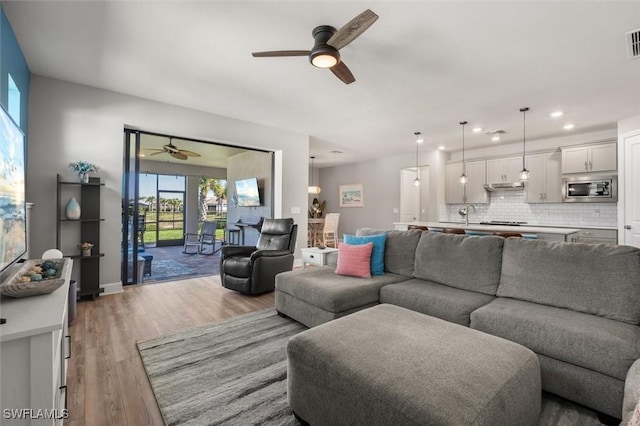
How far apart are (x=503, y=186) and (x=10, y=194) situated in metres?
7.32

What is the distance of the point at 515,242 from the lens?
7.75ft

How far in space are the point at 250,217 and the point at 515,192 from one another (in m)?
6.04

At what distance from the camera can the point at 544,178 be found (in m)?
5.73

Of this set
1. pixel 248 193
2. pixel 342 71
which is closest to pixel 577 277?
pixel 342 71

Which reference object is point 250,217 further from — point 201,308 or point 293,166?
point 201,308

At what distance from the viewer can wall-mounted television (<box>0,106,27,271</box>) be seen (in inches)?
54.6

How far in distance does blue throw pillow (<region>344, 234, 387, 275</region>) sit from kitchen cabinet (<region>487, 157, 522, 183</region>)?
4.54m

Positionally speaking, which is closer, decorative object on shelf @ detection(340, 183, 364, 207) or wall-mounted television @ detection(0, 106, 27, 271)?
wall-mounted television @ detection(0, 106, 27, 271)

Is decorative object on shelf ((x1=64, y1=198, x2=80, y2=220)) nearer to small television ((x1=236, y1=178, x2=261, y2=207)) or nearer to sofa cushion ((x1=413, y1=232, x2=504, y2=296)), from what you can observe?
small television ((x1=236, y1=178, x2=261, y2=207))

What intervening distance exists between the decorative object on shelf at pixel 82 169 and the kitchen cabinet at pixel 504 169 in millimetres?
7137

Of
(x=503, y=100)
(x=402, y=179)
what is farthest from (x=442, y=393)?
(x=402, y=179)

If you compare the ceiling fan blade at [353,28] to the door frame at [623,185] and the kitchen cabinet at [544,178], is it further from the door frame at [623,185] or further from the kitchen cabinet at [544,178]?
the kitchen cabinet at [544,178]

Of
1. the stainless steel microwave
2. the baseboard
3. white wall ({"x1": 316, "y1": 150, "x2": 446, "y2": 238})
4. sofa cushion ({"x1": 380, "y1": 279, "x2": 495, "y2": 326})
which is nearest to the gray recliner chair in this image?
the baseboard

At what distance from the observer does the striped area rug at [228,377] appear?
157 cm
